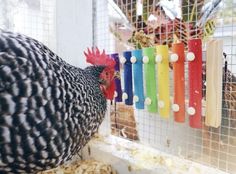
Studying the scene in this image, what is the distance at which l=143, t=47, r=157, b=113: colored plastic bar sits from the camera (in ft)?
3.83

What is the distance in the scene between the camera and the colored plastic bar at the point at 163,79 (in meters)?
1.11

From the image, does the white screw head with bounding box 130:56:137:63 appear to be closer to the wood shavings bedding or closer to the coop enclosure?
the coop enclosure

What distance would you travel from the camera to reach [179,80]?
3.51 feet

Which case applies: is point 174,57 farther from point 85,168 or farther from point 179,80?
point 85,168

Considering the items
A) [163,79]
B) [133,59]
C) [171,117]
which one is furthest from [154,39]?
[171,117]

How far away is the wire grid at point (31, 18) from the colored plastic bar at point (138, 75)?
484 mm

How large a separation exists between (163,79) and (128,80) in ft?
0.70

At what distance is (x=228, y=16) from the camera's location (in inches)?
41.8

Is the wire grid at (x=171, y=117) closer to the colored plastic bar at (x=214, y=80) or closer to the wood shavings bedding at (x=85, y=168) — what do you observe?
the colored plastic bar at (x=214, y=80)

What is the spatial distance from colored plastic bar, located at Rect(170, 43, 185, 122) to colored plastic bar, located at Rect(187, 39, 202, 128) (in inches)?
1.6

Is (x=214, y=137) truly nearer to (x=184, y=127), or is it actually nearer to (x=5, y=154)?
(x=184, y=127)

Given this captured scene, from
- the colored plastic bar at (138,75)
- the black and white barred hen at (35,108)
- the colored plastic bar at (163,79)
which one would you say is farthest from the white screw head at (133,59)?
the black and white barred hen at (35,108)

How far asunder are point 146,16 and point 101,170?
0.71 meters

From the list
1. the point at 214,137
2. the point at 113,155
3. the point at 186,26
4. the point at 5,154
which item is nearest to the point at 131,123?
the point at 113,155
